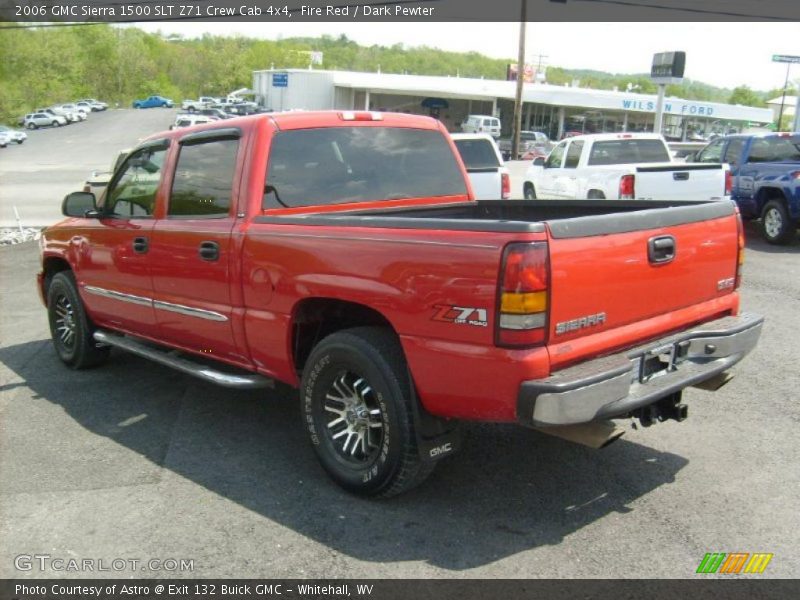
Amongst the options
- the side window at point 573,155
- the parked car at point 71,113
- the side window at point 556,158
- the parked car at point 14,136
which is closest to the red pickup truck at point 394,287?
the side window at point 573,155

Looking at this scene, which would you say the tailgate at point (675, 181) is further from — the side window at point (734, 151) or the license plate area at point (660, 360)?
the license plate area at point (660, 360)

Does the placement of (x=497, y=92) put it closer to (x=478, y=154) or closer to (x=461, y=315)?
(x=478, y=154)

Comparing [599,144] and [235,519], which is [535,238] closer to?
[235,519]

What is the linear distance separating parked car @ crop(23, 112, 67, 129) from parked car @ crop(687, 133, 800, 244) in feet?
236

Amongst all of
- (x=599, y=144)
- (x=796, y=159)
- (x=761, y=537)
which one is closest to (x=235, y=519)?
(x=761, y=537)

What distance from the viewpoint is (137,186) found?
5605 mm

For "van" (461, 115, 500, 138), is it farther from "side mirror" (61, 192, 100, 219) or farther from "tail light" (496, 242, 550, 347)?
"tail light" (496, 242, 550, 347)

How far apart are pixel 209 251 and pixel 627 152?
10.8 m

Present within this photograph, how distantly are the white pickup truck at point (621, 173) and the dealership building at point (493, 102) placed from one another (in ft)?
183

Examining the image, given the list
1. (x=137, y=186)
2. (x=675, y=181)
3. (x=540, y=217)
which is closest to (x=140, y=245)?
(x=137, y=186)

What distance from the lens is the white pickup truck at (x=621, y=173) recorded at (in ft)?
37.7

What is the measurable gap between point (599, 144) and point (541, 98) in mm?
60504

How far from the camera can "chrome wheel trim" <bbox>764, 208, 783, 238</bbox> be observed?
1238 centimetres

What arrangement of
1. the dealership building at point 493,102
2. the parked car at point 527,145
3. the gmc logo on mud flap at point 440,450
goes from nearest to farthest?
the gmc logo on mud flap at point 440,450 → the parked car at point 527,145 → the dealership building at point 493,102
